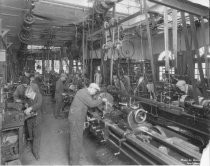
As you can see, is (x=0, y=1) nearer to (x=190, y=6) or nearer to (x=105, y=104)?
(x=105, y=104)

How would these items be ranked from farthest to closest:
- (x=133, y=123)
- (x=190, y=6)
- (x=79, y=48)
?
(x=79, y=48)
(x=133, y=123)
(x=190, y=6)

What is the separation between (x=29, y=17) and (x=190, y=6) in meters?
4.37

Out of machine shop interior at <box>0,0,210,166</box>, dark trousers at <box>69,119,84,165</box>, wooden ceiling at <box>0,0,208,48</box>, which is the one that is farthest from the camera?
wooden ceiling at <box>0,0,208,48</box>

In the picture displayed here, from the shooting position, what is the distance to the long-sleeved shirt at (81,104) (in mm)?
3492

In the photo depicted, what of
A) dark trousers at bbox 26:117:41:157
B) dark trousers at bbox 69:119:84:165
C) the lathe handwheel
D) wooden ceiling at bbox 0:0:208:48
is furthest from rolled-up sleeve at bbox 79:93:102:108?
wooden ceiling at bbox 0:0:208:48

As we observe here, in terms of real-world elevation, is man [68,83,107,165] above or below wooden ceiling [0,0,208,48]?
below

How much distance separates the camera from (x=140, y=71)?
777 centimetres

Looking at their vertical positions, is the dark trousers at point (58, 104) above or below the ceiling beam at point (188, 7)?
below

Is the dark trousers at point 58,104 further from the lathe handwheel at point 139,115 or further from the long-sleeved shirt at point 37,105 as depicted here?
the lathe handwheel at point 139,115

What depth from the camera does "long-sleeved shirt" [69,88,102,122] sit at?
349 cm

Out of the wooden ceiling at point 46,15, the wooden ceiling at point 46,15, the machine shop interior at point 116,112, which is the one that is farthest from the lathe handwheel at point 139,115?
the wooden ceiling at point 46,15

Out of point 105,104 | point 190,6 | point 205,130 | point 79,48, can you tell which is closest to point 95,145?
point 105,104

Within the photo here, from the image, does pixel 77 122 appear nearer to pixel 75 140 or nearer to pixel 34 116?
pixel 75 140

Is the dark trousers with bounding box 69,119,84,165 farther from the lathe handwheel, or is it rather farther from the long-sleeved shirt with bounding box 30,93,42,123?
the lathe handwheel
